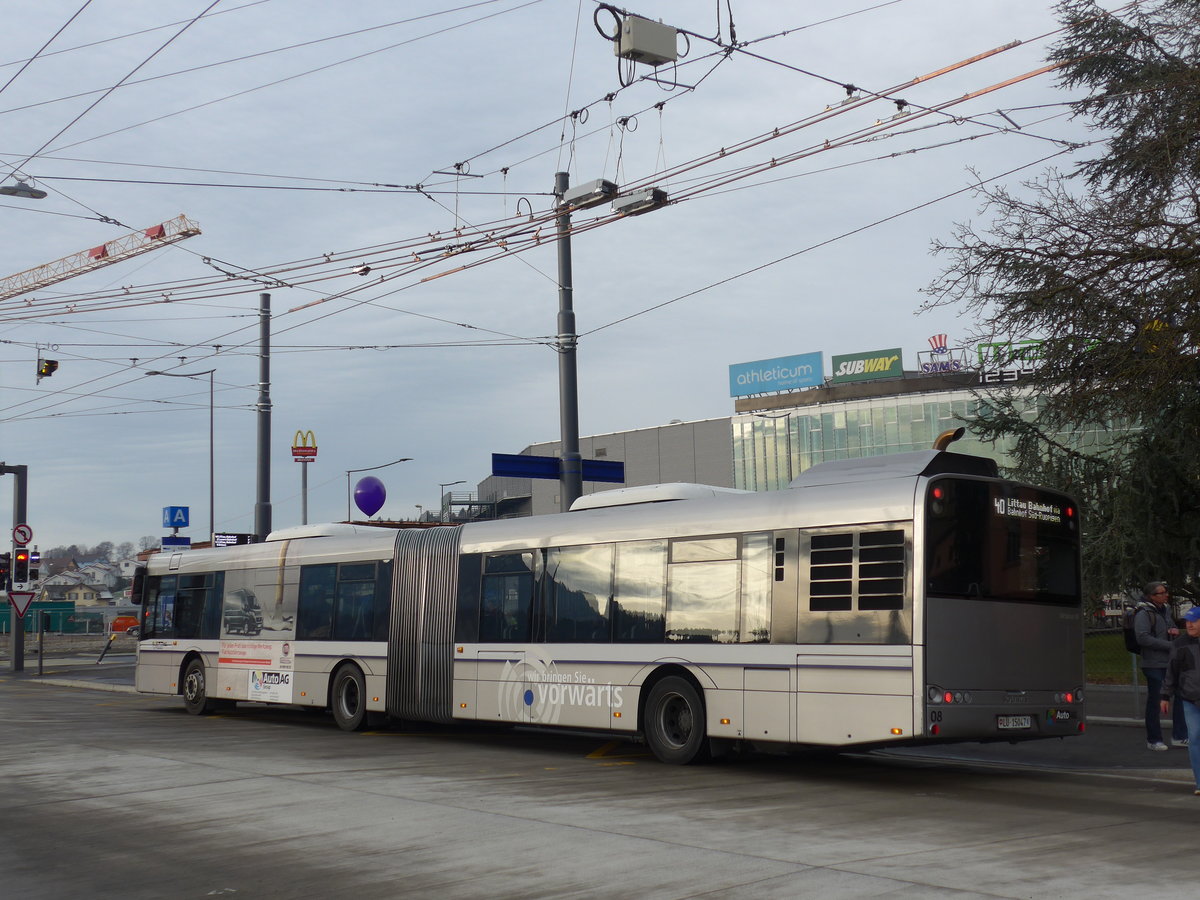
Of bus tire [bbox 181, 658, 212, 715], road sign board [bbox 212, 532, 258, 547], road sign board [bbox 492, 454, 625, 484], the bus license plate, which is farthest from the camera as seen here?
road sign board [bbox 212, 532, 258, 547]

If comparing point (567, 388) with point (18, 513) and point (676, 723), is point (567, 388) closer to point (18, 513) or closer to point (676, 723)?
point (676, 723)

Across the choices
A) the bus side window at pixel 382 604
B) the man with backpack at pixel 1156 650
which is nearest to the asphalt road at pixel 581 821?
the man with backpack at pixel 1156 650

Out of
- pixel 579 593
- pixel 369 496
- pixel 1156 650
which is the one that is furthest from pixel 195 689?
pixel 369 496

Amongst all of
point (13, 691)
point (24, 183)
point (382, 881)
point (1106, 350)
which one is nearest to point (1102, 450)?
point (1106, 350)

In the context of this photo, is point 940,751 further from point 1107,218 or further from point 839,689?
point 1107,218

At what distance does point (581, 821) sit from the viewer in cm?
994

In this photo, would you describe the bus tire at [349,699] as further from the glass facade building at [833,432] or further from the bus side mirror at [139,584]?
the glass facade building at [833,432]

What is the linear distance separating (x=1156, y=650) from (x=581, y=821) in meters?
8.19

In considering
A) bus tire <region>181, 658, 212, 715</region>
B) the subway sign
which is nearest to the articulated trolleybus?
bus tire <region>181, 658, 212, 715</region>

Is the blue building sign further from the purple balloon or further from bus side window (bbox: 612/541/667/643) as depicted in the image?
bus side window (bbox: 612/541/667/643)

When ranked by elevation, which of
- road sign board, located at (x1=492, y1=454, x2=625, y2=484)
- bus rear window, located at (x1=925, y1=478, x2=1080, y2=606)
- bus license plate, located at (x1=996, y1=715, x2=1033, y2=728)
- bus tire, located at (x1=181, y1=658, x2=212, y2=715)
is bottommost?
bus tire, located at (x1=181, y1=658, x2=212, y2=715)

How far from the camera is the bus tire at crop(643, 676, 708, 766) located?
14016 millimetres

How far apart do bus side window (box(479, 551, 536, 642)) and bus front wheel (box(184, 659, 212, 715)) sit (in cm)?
826

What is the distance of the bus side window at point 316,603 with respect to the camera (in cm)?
2020
